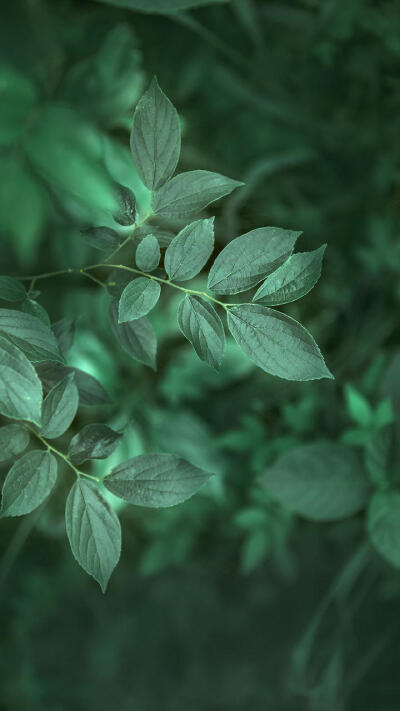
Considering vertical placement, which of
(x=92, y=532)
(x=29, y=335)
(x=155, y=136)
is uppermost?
(x=155, y=136)

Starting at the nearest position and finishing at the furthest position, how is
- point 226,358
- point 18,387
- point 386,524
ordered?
point 18,387
point 386,524
point 226,358

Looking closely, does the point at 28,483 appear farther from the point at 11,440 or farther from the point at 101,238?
the point at 101,238

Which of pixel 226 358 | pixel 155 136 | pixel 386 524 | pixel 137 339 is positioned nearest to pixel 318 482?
pixel 386 524

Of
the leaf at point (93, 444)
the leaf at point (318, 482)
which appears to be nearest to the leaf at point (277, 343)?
the leaf at point (93, 444)

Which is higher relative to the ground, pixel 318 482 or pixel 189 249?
pixel 189 249

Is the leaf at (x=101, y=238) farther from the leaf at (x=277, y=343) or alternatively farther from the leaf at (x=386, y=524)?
the leaf at (x=386, y=524)

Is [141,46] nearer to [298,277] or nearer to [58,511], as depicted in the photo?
[58,511]

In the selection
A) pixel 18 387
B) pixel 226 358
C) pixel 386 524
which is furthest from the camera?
pixel 226 358

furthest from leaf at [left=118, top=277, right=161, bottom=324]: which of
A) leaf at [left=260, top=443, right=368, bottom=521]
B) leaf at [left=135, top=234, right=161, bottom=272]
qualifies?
leaf at [left=260, top=443, right=368, bottom=521]
